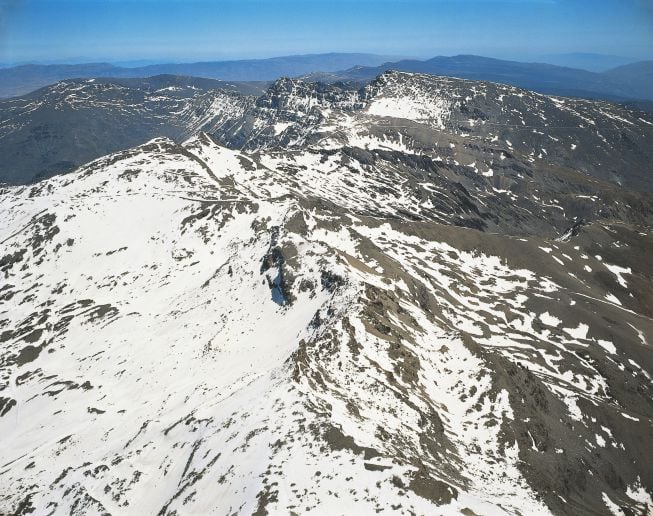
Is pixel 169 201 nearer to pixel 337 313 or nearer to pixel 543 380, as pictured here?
pixel 337 313

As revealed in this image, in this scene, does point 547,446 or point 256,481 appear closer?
point 256,481

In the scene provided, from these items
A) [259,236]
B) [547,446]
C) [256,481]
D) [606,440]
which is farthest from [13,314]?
[606,440]

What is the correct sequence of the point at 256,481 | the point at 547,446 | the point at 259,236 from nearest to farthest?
the point at 256,481, the point at 547,446, the point at 259,236

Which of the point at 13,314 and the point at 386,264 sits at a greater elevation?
the point at 386,264

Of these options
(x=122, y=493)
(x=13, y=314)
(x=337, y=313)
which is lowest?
(x=13, y=314)

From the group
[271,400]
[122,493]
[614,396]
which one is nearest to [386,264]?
[614,396]

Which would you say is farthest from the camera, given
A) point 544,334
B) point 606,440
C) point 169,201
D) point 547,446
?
point 169,201
